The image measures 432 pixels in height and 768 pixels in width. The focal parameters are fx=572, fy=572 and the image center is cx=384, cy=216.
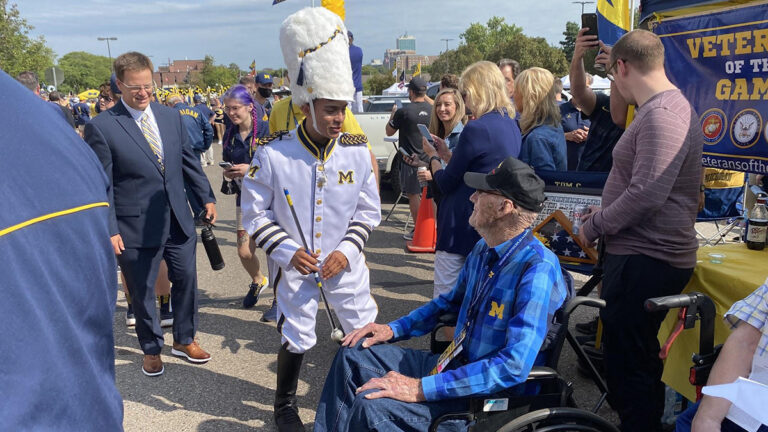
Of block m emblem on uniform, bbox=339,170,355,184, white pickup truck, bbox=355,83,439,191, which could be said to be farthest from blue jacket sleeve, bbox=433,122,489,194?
white pickup truck, bbox=355,83,439,191

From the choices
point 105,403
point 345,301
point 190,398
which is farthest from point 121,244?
point 105,403

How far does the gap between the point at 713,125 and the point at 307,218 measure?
7.92 feet

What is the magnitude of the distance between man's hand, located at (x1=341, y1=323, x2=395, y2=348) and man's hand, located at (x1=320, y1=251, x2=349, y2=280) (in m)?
0.48

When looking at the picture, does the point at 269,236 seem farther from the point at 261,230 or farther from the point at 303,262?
the point at 303,262

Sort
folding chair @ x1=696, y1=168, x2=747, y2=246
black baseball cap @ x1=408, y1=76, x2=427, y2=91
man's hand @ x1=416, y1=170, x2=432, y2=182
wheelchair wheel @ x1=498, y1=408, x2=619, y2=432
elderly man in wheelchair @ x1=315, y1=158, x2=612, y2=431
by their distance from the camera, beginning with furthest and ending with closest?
black baseball cap @ x1=408, y1=76, x2=427, y2=91, folding chair @ x1=696, y1=168, x2=747, y2=246, man's hand @ x1=416, y1=170, x2=432, y2=182, elderly man in wheelchair @ x1=315, y1=158, x2=612, y2=431, wheelchair wheel @ x1=498, y1=408, x2=619, y2=432

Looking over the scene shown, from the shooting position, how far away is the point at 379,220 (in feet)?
10.9

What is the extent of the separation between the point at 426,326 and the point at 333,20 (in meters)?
1.58

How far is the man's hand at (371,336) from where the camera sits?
249 centimetres

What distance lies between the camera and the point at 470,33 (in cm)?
8694

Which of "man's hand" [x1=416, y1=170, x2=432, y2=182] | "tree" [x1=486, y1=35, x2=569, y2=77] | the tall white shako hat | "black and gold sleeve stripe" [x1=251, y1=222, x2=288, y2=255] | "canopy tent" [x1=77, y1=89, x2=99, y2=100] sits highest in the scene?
"tree" [x1=486, y1=35, x2=569, y2=77]

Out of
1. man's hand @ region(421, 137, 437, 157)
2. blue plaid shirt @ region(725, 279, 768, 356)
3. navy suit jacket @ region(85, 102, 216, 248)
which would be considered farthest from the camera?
man's hand @ region(421, 137, 437, 157)

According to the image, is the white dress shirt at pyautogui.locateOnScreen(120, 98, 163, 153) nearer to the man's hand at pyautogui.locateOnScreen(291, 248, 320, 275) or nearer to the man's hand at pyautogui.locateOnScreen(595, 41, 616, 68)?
the man's hand at pyautogui.locateOnScreen(291, 248, 320, 275)

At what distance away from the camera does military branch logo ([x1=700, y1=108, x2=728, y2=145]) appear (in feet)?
10.8

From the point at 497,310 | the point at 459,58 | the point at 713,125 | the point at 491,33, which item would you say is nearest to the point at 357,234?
the point at 497,310
